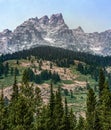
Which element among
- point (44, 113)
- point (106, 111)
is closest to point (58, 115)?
point (44, 113)

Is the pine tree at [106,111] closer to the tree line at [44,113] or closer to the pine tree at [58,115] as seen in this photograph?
the tree line at [44,113]

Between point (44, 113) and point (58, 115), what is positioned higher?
point (44, 113)

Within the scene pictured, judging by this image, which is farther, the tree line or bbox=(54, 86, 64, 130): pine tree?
bbox=(54, 86, 64, 130): pine tree

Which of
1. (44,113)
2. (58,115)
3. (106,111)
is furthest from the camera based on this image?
(58,115)

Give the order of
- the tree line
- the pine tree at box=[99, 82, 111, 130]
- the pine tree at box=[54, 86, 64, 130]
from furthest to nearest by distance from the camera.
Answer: the pine tree at box=[54, 86, 64, 130] → the pine tree at box=[99, 82, 111, 130] → the tree line

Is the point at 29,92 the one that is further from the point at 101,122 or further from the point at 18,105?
the point at 101,122

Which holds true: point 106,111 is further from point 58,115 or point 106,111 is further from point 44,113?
point 44,113

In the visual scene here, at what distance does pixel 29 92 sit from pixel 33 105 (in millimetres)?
4307

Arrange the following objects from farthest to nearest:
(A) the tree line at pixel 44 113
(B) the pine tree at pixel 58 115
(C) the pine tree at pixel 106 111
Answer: (B) the pine tree at pixel 58 115 < (C) the pine tree at pixel 106 111 < (A) the tree line at pixel 44 113

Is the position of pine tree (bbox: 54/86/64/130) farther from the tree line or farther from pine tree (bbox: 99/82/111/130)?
pine tree (bbox: 99/82/111/130)

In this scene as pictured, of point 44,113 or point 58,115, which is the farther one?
point 58,115

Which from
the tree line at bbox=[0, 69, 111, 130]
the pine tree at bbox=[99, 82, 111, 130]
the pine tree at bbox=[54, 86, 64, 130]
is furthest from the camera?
the pine tree at bbox=[54, 86, 64, 130]

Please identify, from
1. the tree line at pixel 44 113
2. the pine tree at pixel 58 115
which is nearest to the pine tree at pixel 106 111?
the tree line at pixel 44 113

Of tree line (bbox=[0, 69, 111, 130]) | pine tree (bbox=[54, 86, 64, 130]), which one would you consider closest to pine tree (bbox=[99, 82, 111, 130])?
tree line (bbox=[0, 69, 111, 130])
